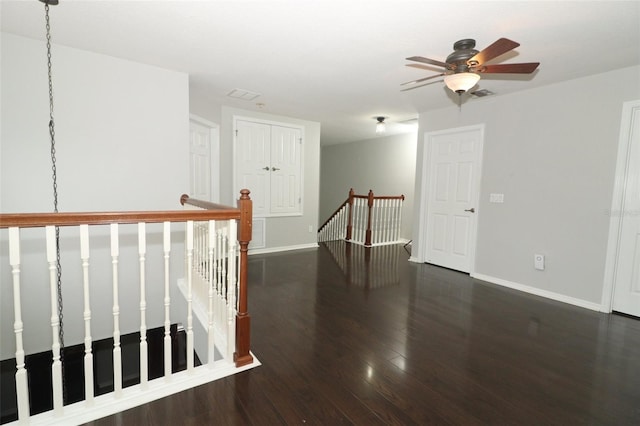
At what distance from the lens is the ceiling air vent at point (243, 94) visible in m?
3.97

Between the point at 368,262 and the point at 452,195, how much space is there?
1.64 metres

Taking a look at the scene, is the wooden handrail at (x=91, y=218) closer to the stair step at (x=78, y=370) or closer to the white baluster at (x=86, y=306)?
the white baluster at (x=86, y=306)

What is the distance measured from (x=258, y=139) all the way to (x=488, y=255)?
3890 mm

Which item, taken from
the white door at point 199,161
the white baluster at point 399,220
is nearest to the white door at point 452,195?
the white baluster at point 399,220

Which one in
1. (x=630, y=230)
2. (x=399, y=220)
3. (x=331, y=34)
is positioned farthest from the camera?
(x=399, y=220)

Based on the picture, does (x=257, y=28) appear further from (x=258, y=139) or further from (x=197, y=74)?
(x=258, y=139)

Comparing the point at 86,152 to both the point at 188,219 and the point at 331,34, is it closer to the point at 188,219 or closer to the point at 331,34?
the point at 188,219

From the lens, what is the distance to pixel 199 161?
14.6ft

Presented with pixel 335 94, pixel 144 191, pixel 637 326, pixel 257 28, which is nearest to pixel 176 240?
pixel 144 191

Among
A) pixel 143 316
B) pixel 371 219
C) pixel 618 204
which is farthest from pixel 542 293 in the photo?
pixel 143 316

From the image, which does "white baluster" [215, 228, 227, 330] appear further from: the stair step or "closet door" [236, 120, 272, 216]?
"closet door" [236, 120, 272, 216]

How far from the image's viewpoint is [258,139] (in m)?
5.21

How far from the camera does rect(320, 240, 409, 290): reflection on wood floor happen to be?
4066 millimetres

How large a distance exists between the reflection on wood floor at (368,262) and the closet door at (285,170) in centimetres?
114
